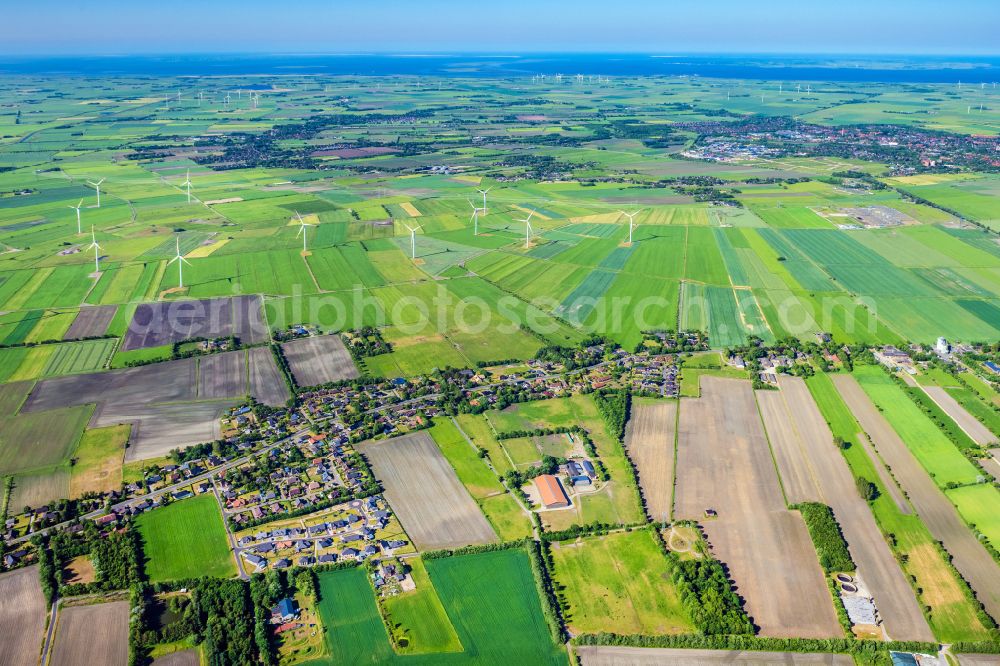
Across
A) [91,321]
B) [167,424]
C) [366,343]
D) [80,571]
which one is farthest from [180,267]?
[80,571]

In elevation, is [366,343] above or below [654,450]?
above

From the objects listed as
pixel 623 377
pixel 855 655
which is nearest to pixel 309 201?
pixel 623 377

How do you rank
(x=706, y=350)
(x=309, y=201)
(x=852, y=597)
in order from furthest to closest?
1. (x=309, y=201)
2. (x=706, y=350)
3. (x=852, y=597)

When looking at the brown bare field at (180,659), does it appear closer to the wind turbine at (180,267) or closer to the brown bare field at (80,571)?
the brown bare field at (80,571)

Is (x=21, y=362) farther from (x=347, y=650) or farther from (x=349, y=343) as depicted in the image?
(x=347, y=650)

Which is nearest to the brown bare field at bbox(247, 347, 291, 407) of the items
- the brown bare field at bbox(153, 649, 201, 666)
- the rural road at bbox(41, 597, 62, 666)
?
the rural road at bbox(41, 597, 62, 666)

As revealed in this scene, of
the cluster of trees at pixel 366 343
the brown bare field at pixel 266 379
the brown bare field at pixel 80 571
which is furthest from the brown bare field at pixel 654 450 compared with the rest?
the brown bare field at pixel 80 571

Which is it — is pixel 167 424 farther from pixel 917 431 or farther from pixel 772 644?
pixel 917 431
